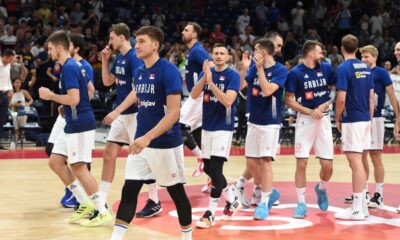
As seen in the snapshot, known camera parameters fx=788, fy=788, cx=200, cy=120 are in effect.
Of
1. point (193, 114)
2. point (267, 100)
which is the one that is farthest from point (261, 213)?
point (193, 114)

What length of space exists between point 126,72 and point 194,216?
178cm

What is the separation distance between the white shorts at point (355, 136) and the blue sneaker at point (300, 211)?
79 centimetres

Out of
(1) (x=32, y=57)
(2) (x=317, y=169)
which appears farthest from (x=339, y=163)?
(1) (x=32, y=57)

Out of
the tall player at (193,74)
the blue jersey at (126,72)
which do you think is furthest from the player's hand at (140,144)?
the tall player at (193,74)

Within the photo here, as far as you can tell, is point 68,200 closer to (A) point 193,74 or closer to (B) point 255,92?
(A) point 193,74

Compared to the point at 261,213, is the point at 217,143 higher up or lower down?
higher up

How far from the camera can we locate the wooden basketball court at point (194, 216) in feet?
25.8

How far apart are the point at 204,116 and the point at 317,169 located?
517 centimetres

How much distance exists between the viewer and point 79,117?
821 centimetres

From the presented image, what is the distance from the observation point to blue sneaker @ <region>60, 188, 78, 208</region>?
373 inches

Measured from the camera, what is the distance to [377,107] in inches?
386

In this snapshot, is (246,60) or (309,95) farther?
(309,95)

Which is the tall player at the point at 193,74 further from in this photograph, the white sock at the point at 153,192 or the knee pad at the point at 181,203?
the knee pad at the point at 181,203

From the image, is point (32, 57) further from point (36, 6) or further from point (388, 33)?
point (388, 33)
